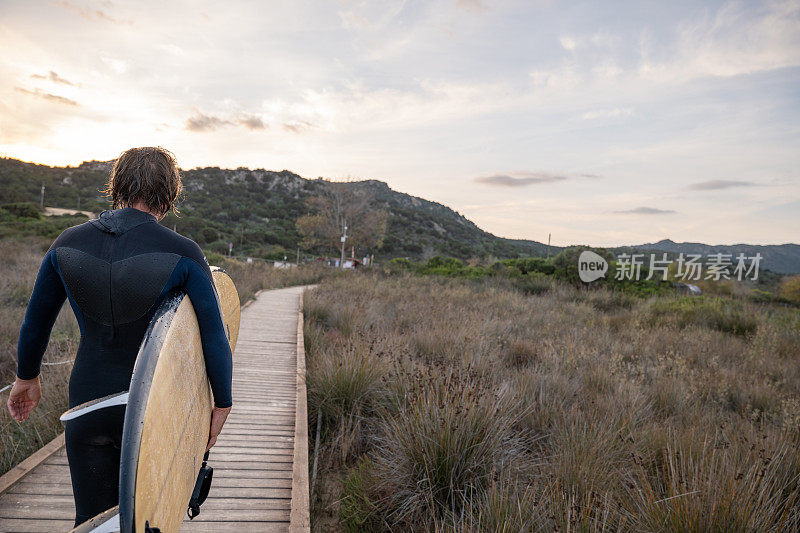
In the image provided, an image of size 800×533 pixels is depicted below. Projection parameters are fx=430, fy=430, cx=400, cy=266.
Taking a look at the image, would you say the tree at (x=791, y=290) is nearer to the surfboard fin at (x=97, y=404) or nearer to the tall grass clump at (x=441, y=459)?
the tall grass clump at (x=441, y=459)

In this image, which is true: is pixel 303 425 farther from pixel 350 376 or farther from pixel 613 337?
pixel 613 337

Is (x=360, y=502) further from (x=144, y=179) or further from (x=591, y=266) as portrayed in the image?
(x=591, y=266)

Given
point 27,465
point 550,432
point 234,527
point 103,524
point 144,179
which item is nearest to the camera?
point 103,524

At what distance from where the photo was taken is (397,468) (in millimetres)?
3318

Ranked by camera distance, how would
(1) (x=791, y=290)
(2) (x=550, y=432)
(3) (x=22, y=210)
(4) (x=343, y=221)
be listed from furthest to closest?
(4) (x=343, y=221)
(3) (x=22, y=210)
(1) (x=791, y=290)
(2) (x=550, y=432)

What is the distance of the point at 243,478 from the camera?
132 inches

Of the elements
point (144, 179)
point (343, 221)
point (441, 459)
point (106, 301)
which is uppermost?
point (343, 221)

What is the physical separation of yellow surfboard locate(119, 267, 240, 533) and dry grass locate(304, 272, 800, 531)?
4.75ft

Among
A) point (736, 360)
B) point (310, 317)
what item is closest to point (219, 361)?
point (310, 317)

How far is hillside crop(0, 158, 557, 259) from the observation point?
45.9 metres

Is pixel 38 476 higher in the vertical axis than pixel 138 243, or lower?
lower

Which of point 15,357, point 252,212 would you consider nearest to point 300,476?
point 15,357

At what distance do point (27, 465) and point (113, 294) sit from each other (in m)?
2.58

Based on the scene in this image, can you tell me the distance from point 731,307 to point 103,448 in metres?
15.4
